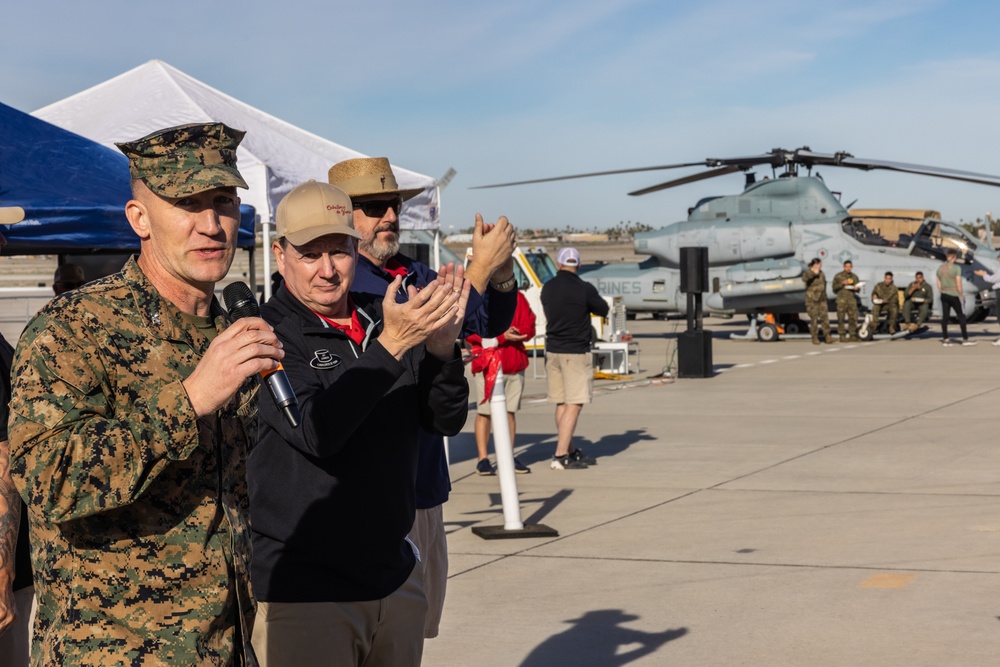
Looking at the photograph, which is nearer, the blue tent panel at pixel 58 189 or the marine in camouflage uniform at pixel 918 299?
the blue tent panel at pixel 58 189

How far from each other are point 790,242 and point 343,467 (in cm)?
2396

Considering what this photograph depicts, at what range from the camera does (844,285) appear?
1000 inches

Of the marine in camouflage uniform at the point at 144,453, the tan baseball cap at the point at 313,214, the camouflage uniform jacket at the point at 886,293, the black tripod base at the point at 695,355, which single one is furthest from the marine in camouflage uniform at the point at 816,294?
the marine in camouflage uniform at the point at 144,453

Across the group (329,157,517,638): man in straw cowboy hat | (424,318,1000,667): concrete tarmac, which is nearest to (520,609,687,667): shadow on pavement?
(424,318,1000,667): concrete tarmac

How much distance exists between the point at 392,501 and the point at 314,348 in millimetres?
475

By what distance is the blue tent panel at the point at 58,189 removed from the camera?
819cm

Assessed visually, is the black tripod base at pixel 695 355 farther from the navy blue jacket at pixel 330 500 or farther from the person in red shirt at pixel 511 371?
the navy blue jacket at pixel 330 500

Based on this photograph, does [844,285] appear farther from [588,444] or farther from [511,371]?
[511,371]

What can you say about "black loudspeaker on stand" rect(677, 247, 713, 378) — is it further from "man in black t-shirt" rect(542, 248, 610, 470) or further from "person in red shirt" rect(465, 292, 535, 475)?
"person in red shirt" rect(465, 292, 535, 475)

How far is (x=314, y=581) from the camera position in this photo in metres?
3.24

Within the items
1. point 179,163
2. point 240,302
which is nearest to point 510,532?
point 240,302

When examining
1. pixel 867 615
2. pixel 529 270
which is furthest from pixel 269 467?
pixel 529 270

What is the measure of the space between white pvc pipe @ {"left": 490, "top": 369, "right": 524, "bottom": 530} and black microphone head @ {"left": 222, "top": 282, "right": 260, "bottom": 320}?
5003mm

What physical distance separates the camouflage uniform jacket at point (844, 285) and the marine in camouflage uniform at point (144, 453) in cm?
2386
